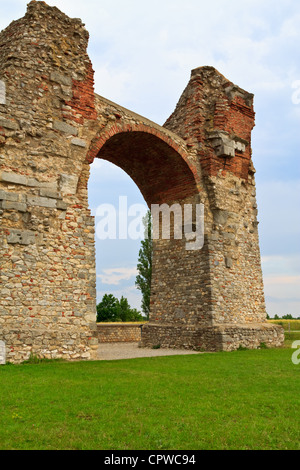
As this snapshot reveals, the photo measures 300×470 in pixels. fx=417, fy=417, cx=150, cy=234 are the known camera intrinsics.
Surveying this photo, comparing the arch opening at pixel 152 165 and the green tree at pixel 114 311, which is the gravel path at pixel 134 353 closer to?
the arch opening at pixel 152 165


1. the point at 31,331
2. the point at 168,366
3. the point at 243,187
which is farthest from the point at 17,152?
the point at 243,187

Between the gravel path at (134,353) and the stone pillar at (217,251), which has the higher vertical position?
the stone pillar at (217,251)

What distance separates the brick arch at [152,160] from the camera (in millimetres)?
12664

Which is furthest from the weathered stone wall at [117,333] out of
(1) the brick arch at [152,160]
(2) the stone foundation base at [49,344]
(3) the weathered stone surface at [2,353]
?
(3) the weathered stone surface at [2,353]

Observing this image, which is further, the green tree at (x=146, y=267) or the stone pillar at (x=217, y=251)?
the green tree at (x=146, y=267)

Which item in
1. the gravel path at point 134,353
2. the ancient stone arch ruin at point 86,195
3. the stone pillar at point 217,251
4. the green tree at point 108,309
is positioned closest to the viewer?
the ancient stone arch ruin at point 86,195

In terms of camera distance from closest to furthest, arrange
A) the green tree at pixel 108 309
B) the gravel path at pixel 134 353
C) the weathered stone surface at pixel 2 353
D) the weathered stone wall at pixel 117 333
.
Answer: the weathered stone surface at pixel 2 353, the gravel path at pixel 134 353, the weathered stone wall at pixel 117 333, the green tree at pixel 108 309

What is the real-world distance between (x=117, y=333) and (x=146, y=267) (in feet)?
27.3

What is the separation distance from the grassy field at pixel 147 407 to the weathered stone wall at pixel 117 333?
9.50 m

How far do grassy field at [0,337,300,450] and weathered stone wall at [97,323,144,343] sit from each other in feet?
31.2

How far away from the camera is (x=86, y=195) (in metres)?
10.6

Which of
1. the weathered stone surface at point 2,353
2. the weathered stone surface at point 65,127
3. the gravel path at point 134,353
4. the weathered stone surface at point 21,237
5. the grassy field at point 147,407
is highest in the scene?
the weathered stone surface at point 65,127

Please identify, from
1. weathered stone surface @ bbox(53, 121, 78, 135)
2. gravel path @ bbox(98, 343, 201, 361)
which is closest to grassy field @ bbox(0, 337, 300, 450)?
gravel path @ bbox(98, 343, 201, 361)

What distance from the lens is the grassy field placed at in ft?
13.1
